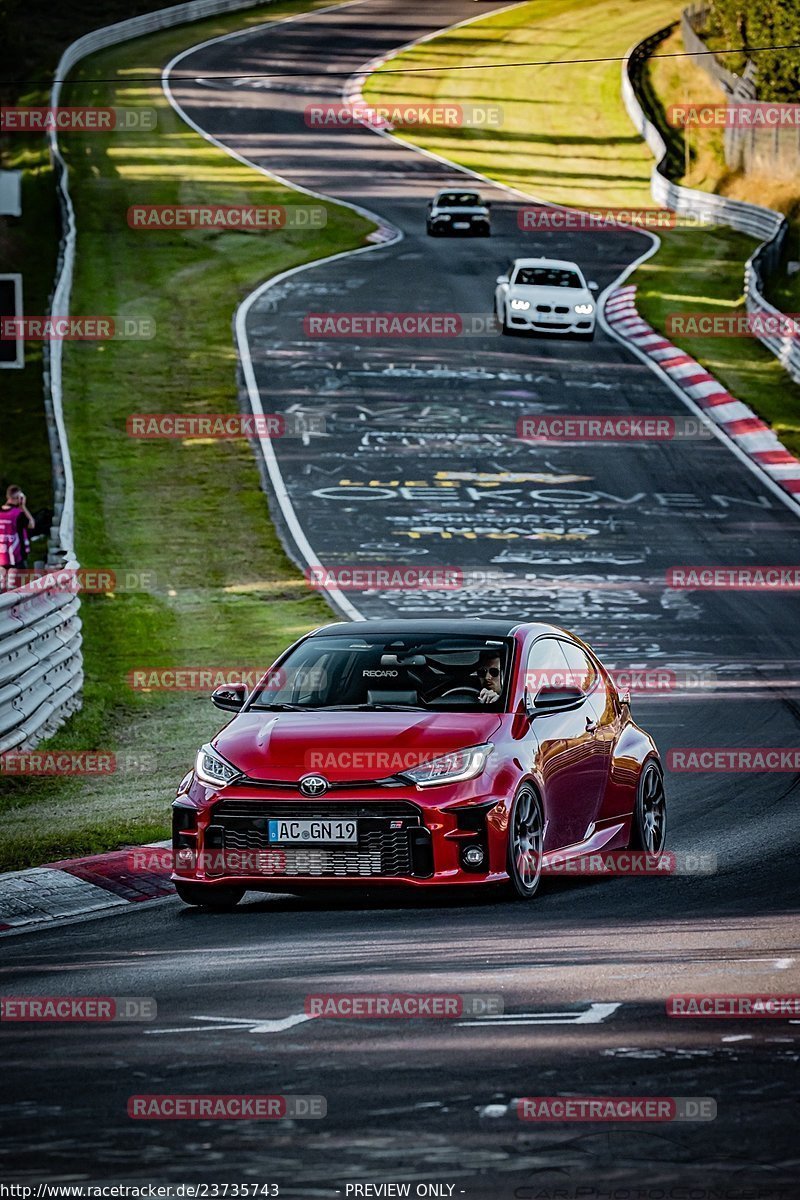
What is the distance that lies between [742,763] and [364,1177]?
9.63 metres

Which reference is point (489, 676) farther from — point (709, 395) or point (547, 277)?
point (547, 277)

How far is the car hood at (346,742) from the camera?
34.1ft

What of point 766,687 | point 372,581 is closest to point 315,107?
point 372,581

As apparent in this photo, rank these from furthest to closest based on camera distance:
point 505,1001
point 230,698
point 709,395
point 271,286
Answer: point 271,286
point 709,395
point 230,698
point 505,1001

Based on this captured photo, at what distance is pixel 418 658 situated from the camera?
11.6 m

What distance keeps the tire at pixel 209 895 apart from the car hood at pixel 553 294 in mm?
30382

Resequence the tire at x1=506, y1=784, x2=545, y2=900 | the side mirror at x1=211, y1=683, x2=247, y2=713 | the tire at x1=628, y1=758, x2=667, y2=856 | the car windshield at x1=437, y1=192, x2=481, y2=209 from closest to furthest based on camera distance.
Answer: the tire at x1=506, y1=784, x2=545, y2=900 → the side mirror at x1=211, y1=683, x2=247, y2=713 → the tire at x1=628, y1=758, x2=667, y2=856 → the car windshield at x1=437, y1=192, x2=481, y2=209

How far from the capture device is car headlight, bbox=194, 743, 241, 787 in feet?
34.8

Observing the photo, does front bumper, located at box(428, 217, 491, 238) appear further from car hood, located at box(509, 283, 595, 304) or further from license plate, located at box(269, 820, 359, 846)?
license plate, located at box(269, 820, 359, 846)

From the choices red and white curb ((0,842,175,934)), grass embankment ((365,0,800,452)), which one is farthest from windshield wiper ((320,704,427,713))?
grass embankment ((365,0,800,452))

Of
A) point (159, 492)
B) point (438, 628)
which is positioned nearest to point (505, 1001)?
point (438, 628)

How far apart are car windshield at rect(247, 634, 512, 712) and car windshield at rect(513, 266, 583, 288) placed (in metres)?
29.5

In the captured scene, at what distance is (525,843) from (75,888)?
2.41 m

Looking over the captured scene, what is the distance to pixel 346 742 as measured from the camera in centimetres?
1053
